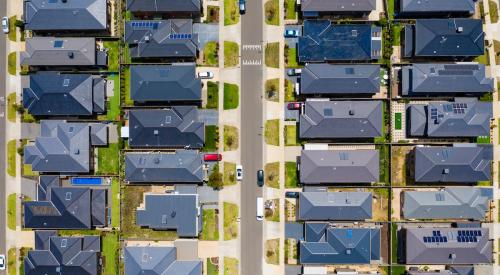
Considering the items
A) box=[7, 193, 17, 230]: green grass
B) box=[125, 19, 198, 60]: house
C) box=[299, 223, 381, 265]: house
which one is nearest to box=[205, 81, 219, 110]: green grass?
box=[125, 19, 198, 60]: house

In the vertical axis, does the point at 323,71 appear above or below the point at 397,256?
above

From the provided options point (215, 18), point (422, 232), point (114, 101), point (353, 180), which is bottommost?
point (422, 232)

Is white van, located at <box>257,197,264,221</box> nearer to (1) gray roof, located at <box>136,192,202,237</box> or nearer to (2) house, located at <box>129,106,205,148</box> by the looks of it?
(1) gray roof, located at <box>136,192,202,237</box>

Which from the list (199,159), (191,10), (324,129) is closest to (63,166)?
(199,159)

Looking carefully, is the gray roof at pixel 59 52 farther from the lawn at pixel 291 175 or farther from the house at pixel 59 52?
the lawn at pixel 291 175

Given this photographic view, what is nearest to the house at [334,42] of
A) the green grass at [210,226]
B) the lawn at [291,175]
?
the lawn at [291,175]

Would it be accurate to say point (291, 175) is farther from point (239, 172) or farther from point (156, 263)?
point (156, 263)

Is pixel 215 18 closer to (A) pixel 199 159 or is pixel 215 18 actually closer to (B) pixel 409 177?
(A) pixel 199 159
